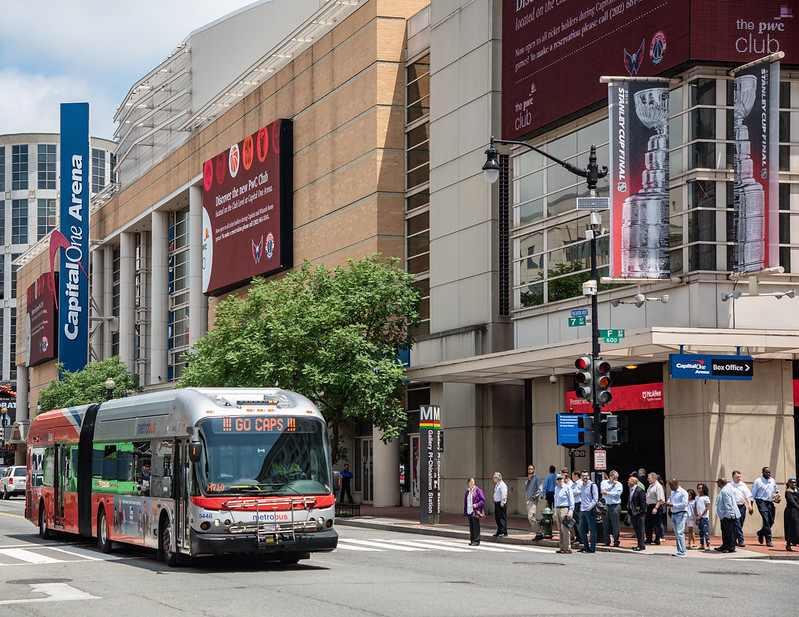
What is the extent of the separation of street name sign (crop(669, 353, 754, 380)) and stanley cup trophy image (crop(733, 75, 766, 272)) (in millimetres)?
2284

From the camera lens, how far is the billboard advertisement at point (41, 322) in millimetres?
95188

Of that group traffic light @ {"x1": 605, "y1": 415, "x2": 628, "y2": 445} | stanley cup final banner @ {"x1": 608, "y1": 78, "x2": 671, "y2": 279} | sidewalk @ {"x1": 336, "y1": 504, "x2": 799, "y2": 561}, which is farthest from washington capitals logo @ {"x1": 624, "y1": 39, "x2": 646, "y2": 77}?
sidewalk @ {"x1": 336, "y1": 504, "x2": 799, "y2": 561}

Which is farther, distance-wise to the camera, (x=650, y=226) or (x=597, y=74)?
(x=597, y=74)

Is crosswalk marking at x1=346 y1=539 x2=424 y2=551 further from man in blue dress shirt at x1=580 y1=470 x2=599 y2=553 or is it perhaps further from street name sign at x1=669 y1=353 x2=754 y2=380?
street name sign at x1=669 y1=353 x2=754 y2=380

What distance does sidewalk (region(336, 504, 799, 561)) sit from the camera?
25.7 m

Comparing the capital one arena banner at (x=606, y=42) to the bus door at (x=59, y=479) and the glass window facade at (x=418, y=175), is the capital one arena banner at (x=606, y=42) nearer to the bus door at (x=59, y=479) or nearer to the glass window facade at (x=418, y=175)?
the glass window facade at (x=418, y=175)

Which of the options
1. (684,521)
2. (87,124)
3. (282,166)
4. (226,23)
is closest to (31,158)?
(87,124)

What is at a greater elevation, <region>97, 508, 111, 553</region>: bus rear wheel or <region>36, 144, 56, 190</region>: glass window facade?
<region>36, 144, 56, 190</region>: glass window facade

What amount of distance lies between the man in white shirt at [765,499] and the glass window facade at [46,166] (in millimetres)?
131904

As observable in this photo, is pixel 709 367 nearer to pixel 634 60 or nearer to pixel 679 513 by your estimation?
pixel 679 513

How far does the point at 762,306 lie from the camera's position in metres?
30.4

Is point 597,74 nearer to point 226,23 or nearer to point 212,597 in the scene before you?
point 212,597

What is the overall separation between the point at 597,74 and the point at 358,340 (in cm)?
1141

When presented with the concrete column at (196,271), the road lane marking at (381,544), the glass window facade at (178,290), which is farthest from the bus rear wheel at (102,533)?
the glass window facade at (178,290)
